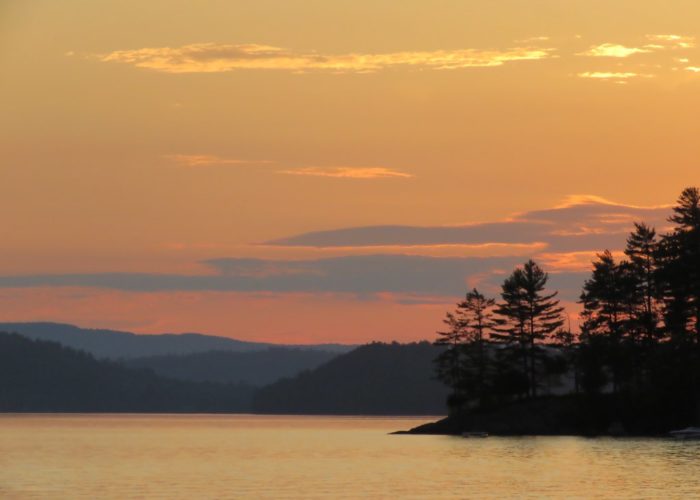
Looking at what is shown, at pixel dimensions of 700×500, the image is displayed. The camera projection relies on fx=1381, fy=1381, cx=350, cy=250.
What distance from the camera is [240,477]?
95.7m

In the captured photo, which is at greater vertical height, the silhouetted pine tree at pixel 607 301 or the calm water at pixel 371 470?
the silhouetted pine tree at pixel 607 301

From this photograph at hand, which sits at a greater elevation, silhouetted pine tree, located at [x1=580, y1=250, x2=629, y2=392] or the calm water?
silhouetted pine tree, located at [x1=580, y1=250, x2=629, y2=392]

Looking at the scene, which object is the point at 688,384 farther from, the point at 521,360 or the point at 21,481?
the point at 21,481

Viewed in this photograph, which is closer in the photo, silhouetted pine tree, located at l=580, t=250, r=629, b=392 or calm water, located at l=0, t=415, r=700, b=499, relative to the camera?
calm water, located at l=0, t=415, r=700, b=499

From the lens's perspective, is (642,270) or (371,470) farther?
(642,270)

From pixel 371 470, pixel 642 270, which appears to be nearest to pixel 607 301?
pixel 642 270

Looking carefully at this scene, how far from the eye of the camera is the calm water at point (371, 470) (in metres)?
81.4

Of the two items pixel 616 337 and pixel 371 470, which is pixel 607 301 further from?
pixel 371 470

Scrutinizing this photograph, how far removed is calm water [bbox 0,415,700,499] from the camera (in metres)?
81.4

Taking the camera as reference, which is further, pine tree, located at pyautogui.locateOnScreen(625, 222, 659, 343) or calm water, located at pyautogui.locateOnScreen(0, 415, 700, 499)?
pine tree, located at pyautogui.locateOnScreen(625, 222, 659, 343)

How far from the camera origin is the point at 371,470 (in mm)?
101188

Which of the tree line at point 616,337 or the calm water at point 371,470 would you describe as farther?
the tree line at point 616,337

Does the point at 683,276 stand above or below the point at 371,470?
above

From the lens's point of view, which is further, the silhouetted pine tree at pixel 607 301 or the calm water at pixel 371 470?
the silhouetted pine tree at pixel 607 301
